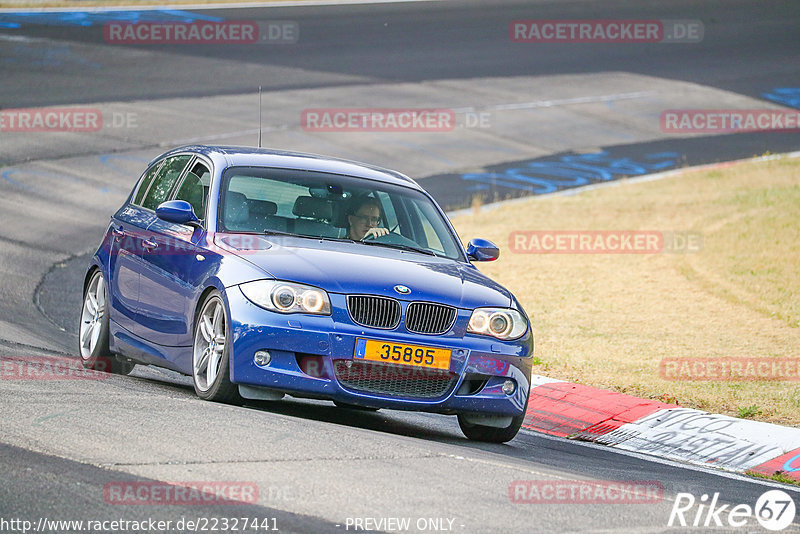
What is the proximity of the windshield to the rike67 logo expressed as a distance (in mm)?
3014

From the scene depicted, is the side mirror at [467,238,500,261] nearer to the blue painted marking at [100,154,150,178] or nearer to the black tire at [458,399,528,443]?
the black tire at [458,399,528,443]

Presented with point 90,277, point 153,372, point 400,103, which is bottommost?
point 153,372

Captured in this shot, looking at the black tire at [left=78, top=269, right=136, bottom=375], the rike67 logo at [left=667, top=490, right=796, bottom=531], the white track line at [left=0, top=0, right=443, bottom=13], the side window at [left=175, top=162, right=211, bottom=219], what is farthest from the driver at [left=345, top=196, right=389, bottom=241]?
the white track line at [left=0, top=0, right=443, bottom=13]

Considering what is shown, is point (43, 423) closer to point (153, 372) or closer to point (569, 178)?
point (153, 372)

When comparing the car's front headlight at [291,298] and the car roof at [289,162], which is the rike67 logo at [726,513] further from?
the car roof at [289,162]

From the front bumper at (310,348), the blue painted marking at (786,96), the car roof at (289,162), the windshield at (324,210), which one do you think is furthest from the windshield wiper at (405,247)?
the blue painted marking at (786,96)

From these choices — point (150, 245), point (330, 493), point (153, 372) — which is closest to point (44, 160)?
point (153, 372)

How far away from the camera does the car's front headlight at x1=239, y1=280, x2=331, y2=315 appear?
25.6 ft

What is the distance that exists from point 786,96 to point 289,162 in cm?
2588

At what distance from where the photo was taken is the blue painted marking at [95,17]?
1315 inches

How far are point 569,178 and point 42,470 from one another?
20.2 meters

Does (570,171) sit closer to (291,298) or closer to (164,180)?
(164,180)

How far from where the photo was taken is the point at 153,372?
1123cm

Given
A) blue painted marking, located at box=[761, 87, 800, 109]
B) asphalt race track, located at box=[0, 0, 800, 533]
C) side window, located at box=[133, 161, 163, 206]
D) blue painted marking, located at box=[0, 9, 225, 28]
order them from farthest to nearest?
blue painted marking, located at box=[0, 9, 225, 28]
blue painted marking, located at box=[761, 87, 800, 109]
side window, located at box=[133, 161, 163, 206]
asphalt race track, located at box=[0, 0, 800, 533]
